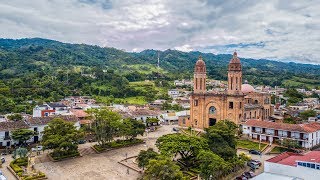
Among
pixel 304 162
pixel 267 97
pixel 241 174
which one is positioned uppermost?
pixel 267 97

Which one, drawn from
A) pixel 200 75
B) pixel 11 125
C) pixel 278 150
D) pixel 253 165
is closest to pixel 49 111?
pixel 11 125

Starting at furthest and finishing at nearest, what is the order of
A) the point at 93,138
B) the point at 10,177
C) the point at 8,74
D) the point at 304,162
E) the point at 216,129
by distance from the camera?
the point at 8,74 → the point at 93,138 → the point at 216,129 → the point at 10,177 → the point at 304,162

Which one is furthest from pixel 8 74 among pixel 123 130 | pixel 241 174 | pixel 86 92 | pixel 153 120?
pixel 241 174

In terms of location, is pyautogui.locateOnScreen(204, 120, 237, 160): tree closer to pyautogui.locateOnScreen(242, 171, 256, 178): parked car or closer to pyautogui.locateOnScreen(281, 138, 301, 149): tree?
pyautogui.locateOnScreen(242, 171, 256, 178): parked car

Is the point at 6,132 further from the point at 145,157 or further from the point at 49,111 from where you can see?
the point at 145,157

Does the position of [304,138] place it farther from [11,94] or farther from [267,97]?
[11,94]

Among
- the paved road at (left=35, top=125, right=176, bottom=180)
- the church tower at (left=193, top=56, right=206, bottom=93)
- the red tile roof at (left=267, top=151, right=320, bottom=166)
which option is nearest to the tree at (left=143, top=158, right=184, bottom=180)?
the paved road at (left=35, top=125, right=176, bottom=180)

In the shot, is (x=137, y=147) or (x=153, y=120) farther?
(x=153, y=120)

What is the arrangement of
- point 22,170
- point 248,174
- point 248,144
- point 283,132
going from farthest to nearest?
point 248,144, point 283,132, point 22,170, point 248,174
